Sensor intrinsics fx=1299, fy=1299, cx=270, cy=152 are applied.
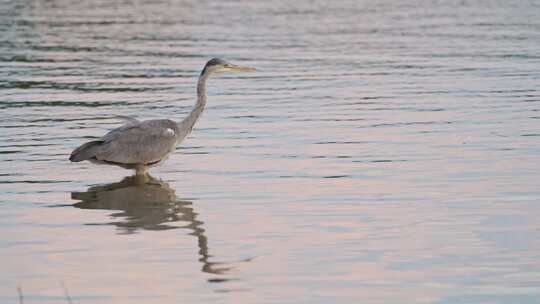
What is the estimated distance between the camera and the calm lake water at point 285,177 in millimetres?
10141

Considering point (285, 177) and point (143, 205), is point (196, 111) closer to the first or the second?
point (285, 177)

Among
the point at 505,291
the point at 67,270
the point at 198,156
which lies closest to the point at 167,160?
the point at 198,156

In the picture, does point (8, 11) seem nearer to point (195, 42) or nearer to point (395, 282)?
point (195, 42)

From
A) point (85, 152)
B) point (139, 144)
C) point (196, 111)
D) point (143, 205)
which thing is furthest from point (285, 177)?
point (85, 152)

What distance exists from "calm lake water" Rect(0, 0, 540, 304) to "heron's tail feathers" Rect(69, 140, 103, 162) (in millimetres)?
325

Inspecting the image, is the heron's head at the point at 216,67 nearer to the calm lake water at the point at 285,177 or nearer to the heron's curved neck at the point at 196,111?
the heron's curved neck at the point at 196,111

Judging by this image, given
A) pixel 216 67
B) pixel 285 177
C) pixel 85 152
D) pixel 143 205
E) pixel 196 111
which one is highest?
pixel 216 67

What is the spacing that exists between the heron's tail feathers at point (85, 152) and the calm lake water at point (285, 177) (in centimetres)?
32

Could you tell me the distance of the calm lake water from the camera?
10.1m

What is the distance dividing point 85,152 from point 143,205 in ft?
4.24

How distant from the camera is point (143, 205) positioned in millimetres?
13453

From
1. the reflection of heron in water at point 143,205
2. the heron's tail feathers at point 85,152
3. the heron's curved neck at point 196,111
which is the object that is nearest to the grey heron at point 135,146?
the heron's tail feathers at point 85,152

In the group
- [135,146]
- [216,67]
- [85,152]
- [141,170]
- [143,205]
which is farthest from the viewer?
[216,67]

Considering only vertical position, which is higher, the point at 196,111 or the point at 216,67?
the point at 216,67
